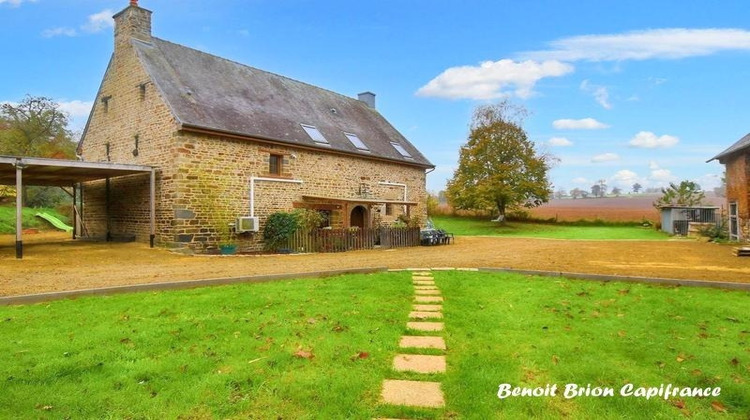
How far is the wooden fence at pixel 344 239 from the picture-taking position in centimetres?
1543

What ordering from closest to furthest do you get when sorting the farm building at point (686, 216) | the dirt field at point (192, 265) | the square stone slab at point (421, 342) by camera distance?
the square stone slab at point (421, 342)
the dirt field at point (192, 265)
the farm building at point (686, 216)

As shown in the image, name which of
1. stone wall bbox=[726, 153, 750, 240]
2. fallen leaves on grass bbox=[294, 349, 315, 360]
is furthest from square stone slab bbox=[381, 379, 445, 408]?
stone wall bbox=[726, 153, 750, 240]

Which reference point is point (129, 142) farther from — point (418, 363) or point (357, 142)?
point (418, 363)

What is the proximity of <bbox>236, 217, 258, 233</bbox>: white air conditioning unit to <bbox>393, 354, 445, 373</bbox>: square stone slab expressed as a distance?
12320mm

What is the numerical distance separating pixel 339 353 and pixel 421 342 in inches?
38.8

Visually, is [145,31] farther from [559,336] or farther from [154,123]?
[559,336]

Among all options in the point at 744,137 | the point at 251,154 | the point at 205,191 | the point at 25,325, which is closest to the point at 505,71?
the point at 744,137

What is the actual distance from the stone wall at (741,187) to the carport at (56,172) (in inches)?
921

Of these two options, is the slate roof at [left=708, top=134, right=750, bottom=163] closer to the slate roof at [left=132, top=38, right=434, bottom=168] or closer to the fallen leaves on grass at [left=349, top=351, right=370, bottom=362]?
the slate roof at [left=132, top=38, right=434, bottom=168]

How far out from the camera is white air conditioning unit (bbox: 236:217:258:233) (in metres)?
15.6

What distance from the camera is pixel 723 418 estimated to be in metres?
3.19

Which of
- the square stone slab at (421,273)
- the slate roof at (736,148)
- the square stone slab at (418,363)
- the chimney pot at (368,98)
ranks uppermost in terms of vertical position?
the chimney pot at (368,98)

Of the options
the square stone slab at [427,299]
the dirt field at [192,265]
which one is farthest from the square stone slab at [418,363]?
the dirt field at [192,265]

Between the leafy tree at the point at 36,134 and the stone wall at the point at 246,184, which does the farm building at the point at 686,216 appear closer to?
the stone wall at the point at 246,184
